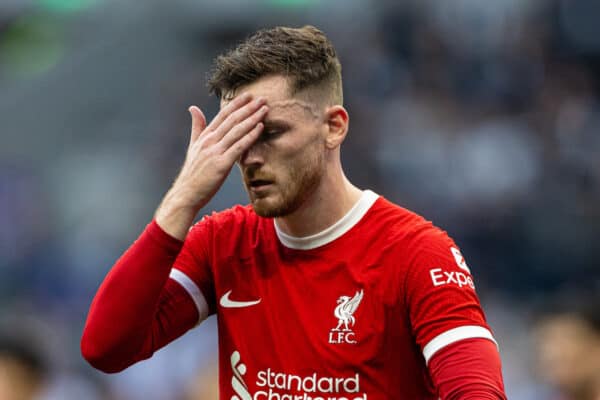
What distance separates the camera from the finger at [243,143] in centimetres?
321

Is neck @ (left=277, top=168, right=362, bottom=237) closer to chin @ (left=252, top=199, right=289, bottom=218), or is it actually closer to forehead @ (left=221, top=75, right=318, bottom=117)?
chin @ (left=252, top=199, right=289, bottom=218)

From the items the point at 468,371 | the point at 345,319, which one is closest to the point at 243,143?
the point at 345,319

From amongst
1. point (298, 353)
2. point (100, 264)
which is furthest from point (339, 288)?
point (100, 264)

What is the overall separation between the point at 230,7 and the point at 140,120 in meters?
1.59

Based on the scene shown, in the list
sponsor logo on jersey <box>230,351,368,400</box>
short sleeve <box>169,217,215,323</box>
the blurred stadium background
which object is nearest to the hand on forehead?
short sleeve <box>169,217,215,323</box>

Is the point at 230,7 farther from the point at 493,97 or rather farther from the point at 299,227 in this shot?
the point at 299,227

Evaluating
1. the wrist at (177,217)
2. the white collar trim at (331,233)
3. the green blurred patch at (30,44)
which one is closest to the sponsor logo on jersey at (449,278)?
the white collar trim at (331,233)

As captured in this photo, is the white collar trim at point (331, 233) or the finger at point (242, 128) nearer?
the finger at point (242, 128)

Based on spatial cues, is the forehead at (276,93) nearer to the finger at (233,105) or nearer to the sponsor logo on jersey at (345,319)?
the finger at (233,105)

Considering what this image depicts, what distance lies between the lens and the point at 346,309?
10.8 ft

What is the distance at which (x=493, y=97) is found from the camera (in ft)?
32.4

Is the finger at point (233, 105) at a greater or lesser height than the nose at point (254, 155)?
greater

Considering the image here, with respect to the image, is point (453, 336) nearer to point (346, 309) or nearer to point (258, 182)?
point (346, 309)

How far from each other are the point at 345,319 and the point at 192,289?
1.82ft
